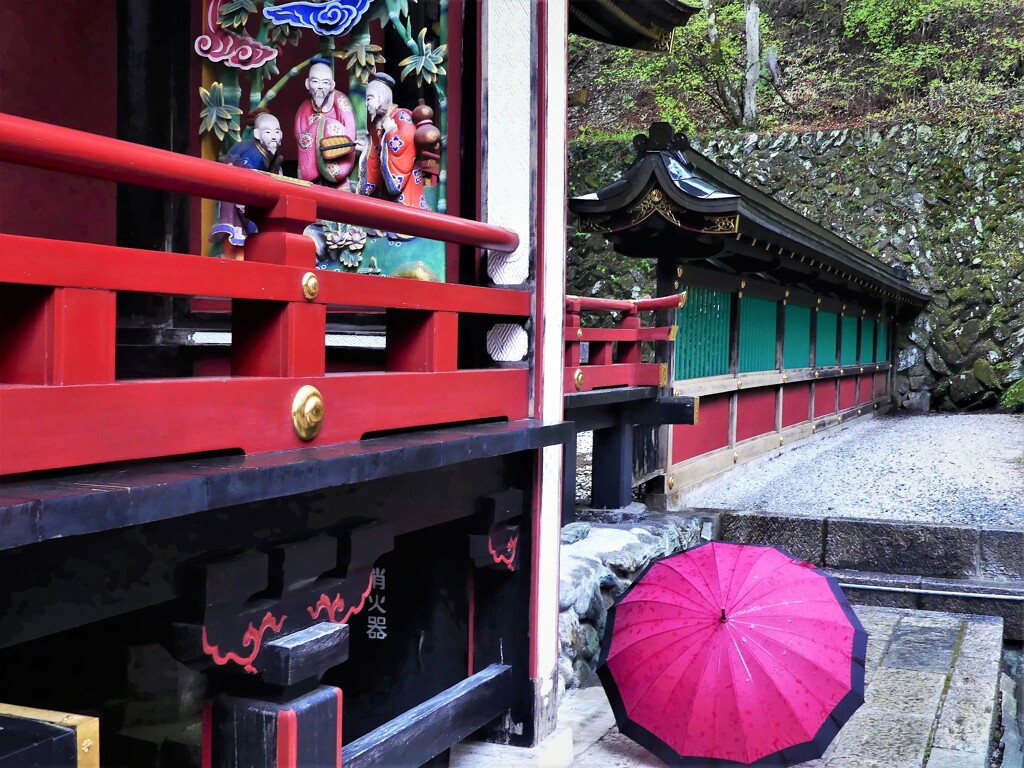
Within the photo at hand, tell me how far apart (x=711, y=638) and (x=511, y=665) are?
85 cm

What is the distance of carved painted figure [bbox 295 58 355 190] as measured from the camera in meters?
4.25

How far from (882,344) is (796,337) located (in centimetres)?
761

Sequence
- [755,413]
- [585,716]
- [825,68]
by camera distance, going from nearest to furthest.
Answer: [585,716] → [755,413] → [825,68]

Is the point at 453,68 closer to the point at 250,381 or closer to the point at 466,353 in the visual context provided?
the point at 466,353

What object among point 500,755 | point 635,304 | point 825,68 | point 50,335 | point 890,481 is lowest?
point 500,755

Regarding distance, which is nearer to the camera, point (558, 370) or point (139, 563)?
point (139, 563)

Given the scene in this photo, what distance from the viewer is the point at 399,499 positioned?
3.30 m

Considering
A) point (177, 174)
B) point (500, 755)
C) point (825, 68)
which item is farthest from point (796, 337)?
point (825, 68)

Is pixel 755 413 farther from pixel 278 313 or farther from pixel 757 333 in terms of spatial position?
pixel 278 313

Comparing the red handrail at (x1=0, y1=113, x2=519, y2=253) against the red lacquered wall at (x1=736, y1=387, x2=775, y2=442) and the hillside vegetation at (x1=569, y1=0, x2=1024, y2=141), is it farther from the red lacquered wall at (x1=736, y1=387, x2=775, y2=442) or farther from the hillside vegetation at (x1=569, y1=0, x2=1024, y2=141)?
the hillside vegetation at (x1=569, y1=0, x2=1024, y2=141)

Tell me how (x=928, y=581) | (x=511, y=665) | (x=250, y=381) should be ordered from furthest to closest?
(x=928, y=581) < (x=511, y=665) < (x=250, y=381)

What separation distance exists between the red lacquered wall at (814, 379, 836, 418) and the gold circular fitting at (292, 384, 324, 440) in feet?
39.7

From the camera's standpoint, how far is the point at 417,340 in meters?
3.37

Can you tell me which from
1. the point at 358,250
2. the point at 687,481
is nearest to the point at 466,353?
the point at 358,250
